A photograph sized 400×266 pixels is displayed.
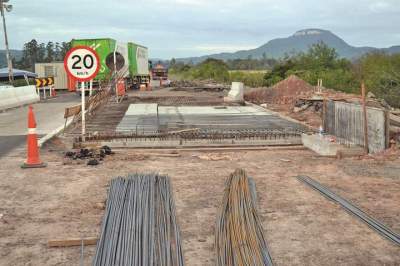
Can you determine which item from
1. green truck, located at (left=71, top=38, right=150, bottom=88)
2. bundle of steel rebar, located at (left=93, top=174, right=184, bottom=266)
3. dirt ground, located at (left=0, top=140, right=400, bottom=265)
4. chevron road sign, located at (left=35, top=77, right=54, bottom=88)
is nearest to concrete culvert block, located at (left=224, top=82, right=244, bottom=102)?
green truck, located at (left=71, top=38, right=150, bottom=88)

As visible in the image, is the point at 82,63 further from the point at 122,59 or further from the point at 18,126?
the point at 122,59

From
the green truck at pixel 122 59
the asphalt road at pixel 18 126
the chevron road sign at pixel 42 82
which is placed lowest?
the asphalt road at pixel 18 126

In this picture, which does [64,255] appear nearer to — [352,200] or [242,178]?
[242,178]

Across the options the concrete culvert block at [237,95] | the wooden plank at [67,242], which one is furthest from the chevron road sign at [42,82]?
the wooden plank at [67,242]

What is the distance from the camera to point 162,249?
515 cm

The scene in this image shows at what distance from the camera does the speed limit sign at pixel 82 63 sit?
11695 mm

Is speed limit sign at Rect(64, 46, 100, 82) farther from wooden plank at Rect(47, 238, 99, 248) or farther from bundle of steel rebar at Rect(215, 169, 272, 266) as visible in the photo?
wooden plank at Rect(47, 238, 99, 248)

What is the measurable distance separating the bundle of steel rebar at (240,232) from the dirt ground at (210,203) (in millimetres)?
133

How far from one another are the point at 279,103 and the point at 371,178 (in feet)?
60.0

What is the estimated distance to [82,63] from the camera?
11781 mm

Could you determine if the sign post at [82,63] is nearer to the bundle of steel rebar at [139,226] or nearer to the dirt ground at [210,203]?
the dirt ground at [210,203]

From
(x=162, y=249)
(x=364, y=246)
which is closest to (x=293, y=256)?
(x=364, y=246)

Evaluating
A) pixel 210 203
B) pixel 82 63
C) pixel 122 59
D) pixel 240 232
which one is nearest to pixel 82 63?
pixel 82 63

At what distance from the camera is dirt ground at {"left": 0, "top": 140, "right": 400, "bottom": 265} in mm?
5211
